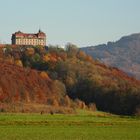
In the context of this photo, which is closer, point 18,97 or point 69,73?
point 18,97

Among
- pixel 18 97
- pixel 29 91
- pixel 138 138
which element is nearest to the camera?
pixel 138 138

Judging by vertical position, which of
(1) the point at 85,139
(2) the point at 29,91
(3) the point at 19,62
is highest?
(3) the point at 19,62

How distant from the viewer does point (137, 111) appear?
116 meters

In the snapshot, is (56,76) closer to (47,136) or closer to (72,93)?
(72,93)

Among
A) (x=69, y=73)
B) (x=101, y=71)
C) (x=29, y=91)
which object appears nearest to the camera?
(x=29, y=91)

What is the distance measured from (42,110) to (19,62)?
316 feet

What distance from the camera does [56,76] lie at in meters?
169

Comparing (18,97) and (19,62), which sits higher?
(19,62)

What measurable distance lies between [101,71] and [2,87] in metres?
56.7

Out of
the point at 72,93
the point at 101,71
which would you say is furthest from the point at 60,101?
the point at 101,71

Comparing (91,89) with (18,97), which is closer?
(18,97)

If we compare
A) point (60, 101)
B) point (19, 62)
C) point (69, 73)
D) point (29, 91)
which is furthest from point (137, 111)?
point (19, 62)

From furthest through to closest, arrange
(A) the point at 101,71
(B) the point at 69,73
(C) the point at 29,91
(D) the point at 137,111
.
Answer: (A) the point at 101,71 → (B) the point at 69,73 → (C) the point at 29,91 → (D) the point at 137,111

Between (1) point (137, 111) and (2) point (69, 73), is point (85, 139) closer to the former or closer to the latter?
(1) point (137, 111)
